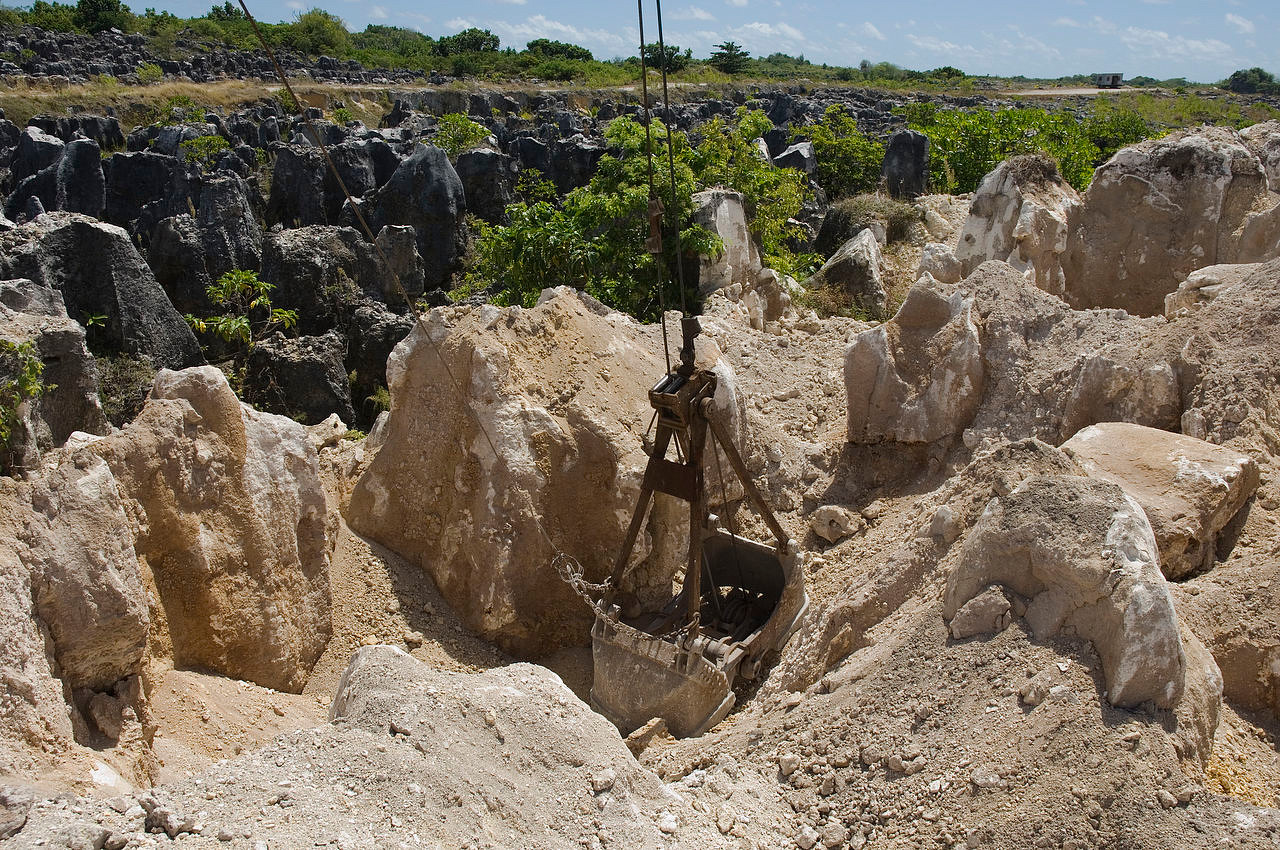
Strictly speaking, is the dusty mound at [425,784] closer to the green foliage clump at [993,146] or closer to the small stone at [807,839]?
the small stone at [807,839]

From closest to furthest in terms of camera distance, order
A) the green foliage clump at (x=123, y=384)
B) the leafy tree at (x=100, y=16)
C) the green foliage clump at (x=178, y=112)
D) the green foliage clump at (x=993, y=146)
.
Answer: the green foliage clump at (x=123, y=384) < the green foliage clump at (x=993, y=146) < the green foliage clump at (x=178, y=112) < the leafy tree at (x=100, y=16)

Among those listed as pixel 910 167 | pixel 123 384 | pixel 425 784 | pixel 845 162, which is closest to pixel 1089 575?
pixel 425 784

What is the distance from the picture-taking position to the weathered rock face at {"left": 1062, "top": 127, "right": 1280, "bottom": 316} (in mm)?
9562

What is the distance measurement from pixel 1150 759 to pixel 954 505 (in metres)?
1.95

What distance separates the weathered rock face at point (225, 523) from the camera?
5168 millimetres

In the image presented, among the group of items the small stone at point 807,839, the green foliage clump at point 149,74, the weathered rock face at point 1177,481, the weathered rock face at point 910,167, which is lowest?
the small stone at point 807,839

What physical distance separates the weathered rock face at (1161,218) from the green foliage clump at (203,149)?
20.4m

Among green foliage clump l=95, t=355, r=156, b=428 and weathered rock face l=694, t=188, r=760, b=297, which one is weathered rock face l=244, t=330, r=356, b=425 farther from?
weathered rock face l=694, t=188, r=760, b=297

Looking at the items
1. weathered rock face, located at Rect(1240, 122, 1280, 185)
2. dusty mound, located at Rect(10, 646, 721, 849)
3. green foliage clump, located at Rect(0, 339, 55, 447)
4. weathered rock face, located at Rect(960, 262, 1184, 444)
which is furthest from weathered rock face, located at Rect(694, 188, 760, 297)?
dusty mound, located at Rect(10, 646, 721, 849)

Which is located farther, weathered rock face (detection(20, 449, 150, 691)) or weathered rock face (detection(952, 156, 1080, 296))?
weathered rock face (detection(952, 156, 1080, 296))

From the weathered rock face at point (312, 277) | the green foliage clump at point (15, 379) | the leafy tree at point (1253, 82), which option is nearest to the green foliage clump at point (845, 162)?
the weathered rock face at point (312, 277)

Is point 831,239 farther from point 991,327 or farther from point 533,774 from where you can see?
point 533,774

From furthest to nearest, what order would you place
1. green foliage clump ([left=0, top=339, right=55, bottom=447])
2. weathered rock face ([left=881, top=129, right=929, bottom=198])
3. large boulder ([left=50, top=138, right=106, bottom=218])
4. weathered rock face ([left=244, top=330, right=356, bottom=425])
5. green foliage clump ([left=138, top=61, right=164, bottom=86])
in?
1. green foliage clump ([left=138, top=61, right=164, bottom=86])
2. weathered rock face ([left=881, top=129, right=929, bottom=198])
3. large boulder ([left=50, top=138, right=106, bottom=218])
4. weathered rock face ([left=244, top=330, right=356, bottom=425])
5. green foliage clump ([left=0, top=339, right=55, bottom=447])

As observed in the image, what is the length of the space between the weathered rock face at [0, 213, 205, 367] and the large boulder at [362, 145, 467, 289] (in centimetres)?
752
